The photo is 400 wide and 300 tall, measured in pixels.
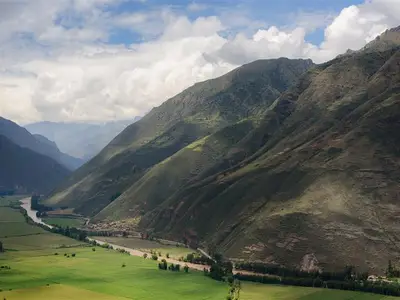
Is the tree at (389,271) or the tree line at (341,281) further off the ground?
the tree at (389,271)

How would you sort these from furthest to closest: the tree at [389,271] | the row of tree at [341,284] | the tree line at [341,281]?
the tree at [389,271] < the tree line at [341,281] < the row of tree at [341,284]

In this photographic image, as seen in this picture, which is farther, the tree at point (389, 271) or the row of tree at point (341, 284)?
the tree at point (389, 271)

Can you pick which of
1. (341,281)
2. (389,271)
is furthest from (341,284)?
(389,271)

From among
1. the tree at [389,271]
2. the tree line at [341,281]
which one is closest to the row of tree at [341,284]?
the tree line at [341,281]

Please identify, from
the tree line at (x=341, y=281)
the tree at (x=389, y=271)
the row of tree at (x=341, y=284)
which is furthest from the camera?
the tree at (x=389, y=271)

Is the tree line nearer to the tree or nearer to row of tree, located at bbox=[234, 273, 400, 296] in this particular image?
row of tree, located at bbox=[234, 273, 400, 296]

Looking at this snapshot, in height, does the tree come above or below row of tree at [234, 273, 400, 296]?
above

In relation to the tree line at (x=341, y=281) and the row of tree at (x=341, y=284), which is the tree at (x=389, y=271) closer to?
the tree line at (x=341, y=281)

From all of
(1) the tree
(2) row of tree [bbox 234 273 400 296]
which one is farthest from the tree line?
(1) the tree

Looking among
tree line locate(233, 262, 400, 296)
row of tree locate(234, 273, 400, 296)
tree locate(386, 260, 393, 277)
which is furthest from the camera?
tree locate(386, 260, 393, 277)

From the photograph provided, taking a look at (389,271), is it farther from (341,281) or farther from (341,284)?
(341,284)

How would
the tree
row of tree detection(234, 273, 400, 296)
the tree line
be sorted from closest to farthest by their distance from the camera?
row of tree detection(234, 273, 400, 296) → the tree line → the tree
